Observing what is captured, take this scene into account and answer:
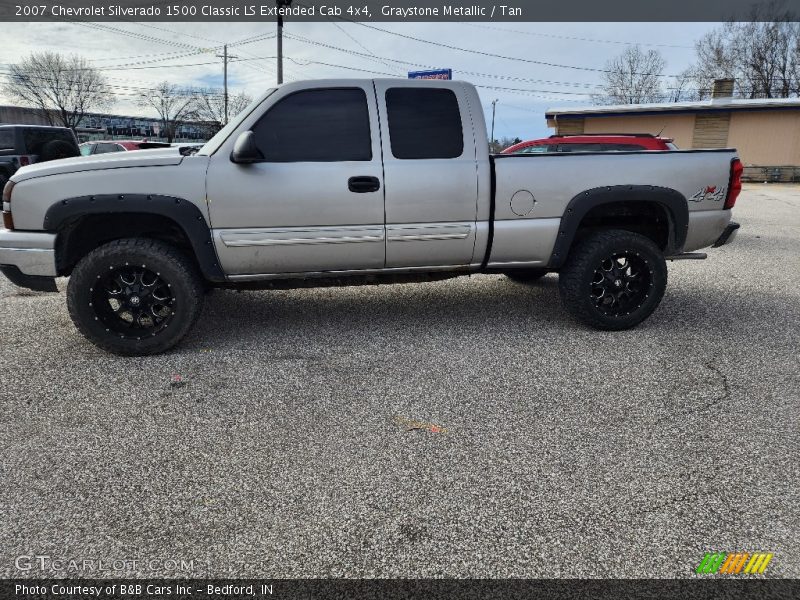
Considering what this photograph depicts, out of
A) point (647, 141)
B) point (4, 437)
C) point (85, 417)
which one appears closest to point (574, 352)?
point (85, 417)

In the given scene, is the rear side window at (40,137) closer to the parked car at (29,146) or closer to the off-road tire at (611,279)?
the parked car at (29,146)

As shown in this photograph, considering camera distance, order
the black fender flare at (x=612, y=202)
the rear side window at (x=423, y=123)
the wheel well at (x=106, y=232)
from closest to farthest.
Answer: the wheel well at (x=106, y=232) → the rear side window at (x=423, y=123) → the black fender flare at (x=612, y=202)

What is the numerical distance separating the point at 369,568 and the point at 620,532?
39.9 inches

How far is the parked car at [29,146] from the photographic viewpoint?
13.2 m

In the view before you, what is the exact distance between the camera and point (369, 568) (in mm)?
2080

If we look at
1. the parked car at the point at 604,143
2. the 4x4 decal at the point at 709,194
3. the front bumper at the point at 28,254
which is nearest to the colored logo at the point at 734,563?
the 4x4 decal at the point at 709,194

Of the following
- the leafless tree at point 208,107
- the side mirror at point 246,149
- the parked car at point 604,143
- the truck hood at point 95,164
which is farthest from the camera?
the leafless tree at point 208,107

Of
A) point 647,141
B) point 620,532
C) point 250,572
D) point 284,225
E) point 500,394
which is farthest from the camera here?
point 647,141

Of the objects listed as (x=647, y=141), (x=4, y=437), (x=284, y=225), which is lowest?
(x=4, y=437)

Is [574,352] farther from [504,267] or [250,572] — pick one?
[250,572]

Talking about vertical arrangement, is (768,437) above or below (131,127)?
below

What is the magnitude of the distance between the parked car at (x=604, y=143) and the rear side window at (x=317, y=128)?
506 cm

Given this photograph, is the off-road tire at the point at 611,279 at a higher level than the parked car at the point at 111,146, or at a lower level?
lower

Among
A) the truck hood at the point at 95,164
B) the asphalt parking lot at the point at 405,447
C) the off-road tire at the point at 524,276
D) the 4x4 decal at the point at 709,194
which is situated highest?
the truck hood at the point at 95,164
